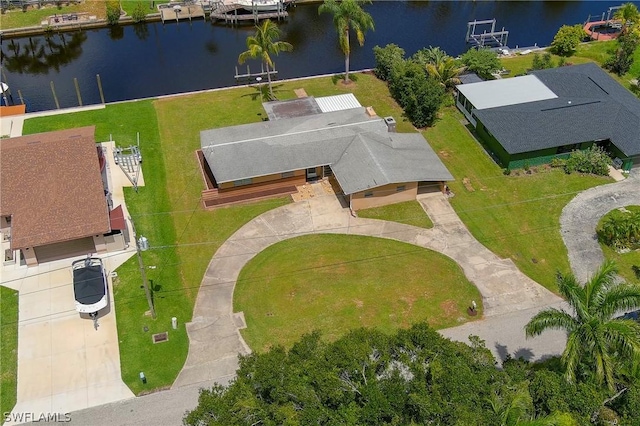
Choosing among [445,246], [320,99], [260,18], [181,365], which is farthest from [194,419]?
[260,18]

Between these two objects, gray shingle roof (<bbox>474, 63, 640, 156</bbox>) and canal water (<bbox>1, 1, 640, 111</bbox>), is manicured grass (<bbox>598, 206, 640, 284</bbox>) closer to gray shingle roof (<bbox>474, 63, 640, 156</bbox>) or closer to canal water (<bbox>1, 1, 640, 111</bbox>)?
gray shingle roof (<bbox>474, 63, 640, 156</bbox>)

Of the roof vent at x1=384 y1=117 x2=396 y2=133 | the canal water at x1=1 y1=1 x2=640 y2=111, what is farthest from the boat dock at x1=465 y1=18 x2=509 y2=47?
the roof vent at x1=384 y1=117 x2=396 y2=133

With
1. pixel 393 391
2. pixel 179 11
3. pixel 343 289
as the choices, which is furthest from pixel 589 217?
pixel 179 11

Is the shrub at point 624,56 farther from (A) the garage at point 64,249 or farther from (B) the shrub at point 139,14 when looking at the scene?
(B) the shrub at point 139,14

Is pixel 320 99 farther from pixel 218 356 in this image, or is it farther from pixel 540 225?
pixel 218 356

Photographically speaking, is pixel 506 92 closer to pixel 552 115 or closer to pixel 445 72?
pixel 552 115

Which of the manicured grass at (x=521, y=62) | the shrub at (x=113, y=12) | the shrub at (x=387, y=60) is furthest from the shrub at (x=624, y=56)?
the shrub at (x=113, y=12)
